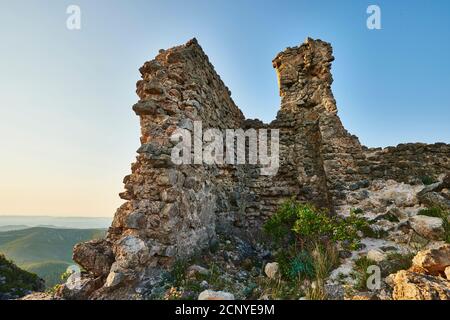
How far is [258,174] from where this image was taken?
23.8 feet

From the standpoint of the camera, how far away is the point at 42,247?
50.4m

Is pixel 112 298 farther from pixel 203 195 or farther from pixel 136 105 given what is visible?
pixel 136 105

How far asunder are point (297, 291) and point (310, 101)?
6017mm

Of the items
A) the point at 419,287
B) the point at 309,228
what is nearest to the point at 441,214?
the point at 309,228

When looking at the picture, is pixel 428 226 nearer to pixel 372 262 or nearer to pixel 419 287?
pixel 372 262

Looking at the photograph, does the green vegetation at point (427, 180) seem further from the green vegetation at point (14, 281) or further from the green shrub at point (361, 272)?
the green vegetation at point (14, 281)

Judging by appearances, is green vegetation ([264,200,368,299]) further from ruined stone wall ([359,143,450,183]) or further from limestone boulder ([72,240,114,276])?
limestone boulder ([72,240,114,276])

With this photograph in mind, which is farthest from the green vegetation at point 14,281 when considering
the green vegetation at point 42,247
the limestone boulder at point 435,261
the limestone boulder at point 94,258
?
the green vegetation at point 42,247

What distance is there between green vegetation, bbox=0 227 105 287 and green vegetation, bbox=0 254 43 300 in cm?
3125

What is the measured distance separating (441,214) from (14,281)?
11902 mm

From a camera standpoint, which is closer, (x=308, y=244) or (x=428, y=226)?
(x=428, y=226)

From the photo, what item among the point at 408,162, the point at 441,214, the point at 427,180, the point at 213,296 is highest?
the point at 408,162
